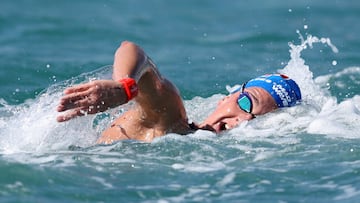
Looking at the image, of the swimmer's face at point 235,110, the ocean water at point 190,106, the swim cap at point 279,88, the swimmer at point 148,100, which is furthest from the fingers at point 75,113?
the swim cap at point 279,88

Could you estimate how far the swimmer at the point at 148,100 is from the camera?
180 inches

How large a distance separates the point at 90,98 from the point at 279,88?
2.02 metres

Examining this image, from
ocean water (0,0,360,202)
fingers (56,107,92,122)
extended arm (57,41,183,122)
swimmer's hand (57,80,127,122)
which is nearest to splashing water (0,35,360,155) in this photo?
ocean water (0,0,360,202)

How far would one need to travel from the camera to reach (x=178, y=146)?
215 inches

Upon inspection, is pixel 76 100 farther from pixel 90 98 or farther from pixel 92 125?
pixel 92 125

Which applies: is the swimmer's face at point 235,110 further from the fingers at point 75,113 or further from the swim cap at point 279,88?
the fingers at point 75,113

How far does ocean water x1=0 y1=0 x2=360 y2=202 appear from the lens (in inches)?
190

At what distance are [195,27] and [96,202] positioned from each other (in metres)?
7.45

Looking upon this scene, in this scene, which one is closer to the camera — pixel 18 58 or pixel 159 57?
pixel 18 58

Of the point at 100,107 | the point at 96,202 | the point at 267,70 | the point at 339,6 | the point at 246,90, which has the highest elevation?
the point at 339,6

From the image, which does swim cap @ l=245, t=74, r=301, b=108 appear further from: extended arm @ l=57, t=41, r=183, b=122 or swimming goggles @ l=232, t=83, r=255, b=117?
extended arm @ l=57, t=41, r=183, b=122

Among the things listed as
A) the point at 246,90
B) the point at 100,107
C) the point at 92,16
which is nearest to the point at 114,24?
the point at 92,16

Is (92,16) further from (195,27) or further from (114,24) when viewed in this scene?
(195,27)

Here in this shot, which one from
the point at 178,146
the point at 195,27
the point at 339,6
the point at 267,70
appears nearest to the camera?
the point at 178,146
